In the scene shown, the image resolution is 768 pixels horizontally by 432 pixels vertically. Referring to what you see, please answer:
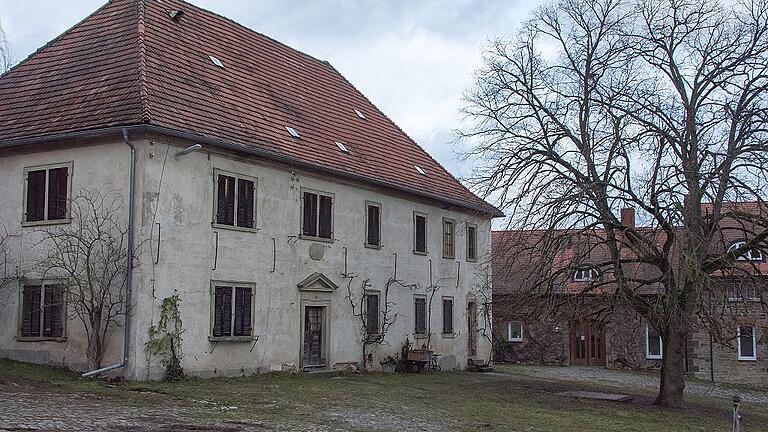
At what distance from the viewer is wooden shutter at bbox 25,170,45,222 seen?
21984 mm

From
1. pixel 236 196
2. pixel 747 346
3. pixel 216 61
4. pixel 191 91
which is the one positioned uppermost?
pixel 216 61

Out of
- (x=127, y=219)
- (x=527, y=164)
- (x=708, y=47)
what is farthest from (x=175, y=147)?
Answer: (x=708, y=47)

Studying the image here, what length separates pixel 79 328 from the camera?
20.8m

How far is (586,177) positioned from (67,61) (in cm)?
1337

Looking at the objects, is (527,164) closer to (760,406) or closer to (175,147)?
(175,147)

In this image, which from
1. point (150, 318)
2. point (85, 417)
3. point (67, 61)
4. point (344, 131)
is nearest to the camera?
point (85, 417)

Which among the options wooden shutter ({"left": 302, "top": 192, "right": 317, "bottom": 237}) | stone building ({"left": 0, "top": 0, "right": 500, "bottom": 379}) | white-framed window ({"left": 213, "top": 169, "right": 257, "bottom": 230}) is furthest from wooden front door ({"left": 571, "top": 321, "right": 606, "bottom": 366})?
white-framed window ({"left": 213, "top": 169, "right": 257, "bottom": 230})

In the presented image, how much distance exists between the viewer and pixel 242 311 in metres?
22.9

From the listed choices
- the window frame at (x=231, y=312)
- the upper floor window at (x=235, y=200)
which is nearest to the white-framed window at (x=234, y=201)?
the upper floor window at (x=235, y=200)

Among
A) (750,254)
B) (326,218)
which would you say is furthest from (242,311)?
(750,254)

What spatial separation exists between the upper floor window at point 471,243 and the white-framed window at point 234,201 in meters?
12.2

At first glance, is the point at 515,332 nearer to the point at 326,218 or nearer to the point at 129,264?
the point at 326,218

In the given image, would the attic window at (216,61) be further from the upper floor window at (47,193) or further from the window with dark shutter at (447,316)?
the window with dark shutter at (447,316)

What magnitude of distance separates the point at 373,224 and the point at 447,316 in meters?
5.72
